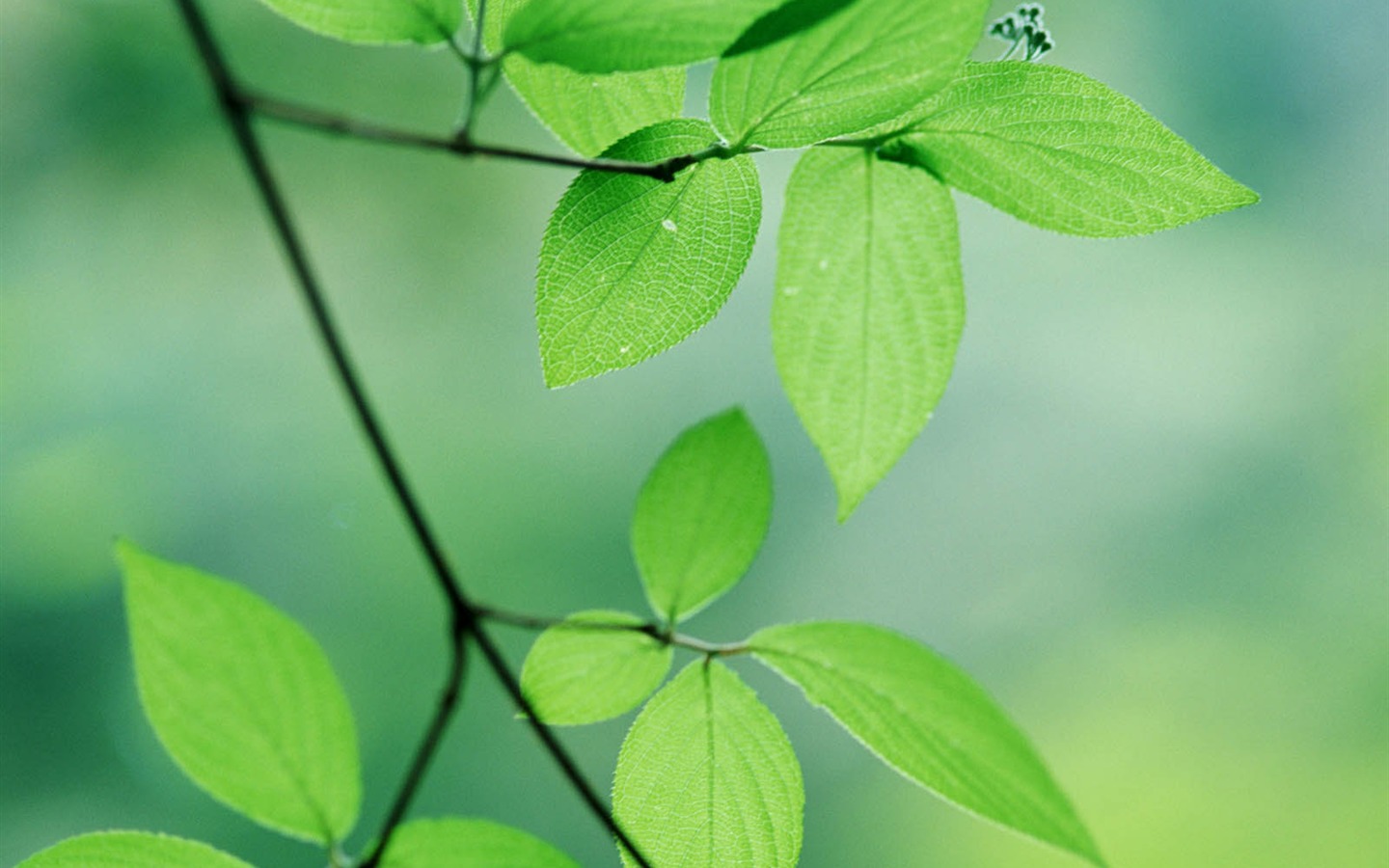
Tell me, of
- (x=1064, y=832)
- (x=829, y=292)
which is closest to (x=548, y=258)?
(x=829, y=292)

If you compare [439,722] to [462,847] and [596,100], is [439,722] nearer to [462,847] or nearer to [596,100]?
[462,847]

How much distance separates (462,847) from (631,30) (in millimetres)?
185

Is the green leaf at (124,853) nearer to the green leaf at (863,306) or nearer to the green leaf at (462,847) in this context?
the green leaf at (462,847)

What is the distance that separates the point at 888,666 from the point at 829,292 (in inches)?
3.8

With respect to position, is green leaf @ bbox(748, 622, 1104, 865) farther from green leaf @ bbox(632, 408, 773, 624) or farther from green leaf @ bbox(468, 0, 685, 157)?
green leaf @ bbox(468, 0, 685, 157)

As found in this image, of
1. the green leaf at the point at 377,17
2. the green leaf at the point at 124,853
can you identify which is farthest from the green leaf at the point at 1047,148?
the green leaf at the point at 124,853

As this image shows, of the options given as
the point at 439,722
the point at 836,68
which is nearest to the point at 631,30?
the point at 836,68

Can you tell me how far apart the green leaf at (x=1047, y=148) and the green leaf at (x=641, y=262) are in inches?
1.9

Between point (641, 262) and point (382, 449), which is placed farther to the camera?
point (641, 262)

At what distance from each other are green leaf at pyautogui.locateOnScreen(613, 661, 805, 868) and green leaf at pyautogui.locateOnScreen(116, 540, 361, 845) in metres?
0.09

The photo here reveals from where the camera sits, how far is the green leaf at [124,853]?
25 centimetres

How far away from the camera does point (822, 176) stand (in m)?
0.31

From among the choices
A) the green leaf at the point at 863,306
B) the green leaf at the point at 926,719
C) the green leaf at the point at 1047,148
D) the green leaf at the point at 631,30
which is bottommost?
the green leaf at the point at 926,719

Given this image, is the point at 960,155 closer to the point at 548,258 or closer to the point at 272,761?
the point at 548,258
